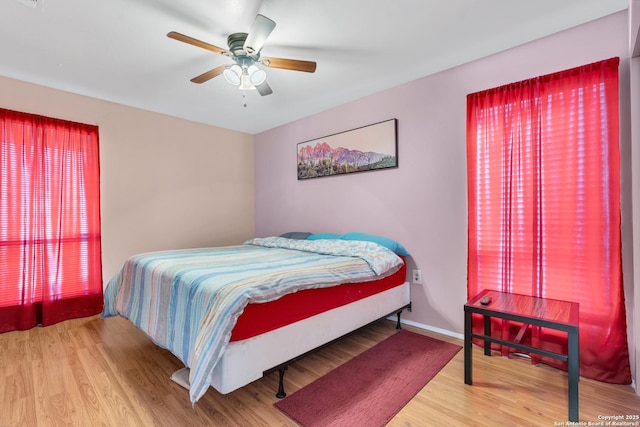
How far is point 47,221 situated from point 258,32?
290 centimetres

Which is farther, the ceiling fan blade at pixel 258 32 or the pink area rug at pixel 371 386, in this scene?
the ceiling fan blade at pixel 258 32

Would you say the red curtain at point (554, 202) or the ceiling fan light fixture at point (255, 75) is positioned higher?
the ceiling fan light fixture at point (255, 75)

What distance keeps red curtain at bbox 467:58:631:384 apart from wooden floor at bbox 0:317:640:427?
28cm

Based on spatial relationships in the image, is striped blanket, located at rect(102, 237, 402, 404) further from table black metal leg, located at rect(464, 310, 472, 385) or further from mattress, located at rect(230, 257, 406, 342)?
table black metal leg, located at rect(464, 310, 472, 385)

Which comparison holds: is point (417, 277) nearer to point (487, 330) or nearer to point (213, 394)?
point (487, 330)

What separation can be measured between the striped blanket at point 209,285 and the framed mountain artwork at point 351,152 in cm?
96

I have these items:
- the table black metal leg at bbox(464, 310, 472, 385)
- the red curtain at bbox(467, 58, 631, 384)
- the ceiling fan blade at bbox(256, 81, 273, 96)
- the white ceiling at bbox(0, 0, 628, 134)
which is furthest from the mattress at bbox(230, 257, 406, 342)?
the white ceiling at bbox(0, 0, 628, 134)

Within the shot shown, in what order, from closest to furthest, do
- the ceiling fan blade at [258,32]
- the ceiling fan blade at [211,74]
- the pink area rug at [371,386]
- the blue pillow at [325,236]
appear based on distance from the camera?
the pink area rug at [371,386] < the ceiling fan blade at [258,32] < the ceiling fan blade at [211,74] < the blue pillow at [325,236]

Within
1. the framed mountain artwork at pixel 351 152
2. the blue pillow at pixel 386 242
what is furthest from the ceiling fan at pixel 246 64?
the blue pillow at pixel 386 242

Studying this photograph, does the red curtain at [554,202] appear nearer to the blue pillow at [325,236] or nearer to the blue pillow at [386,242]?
the blue pillow at [386,242]

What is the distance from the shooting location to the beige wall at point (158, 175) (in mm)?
3209

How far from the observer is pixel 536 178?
216 cm

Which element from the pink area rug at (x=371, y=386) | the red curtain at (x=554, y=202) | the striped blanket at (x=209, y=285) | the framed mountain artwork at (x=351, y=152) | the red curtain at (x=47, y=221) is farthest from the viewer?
the framed mountain artwork at (x=351, y=152)

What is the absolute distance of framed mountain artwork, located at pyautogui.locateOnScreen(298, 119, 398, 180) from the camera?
3.07 meters
